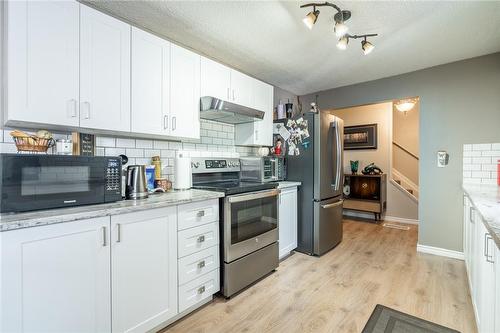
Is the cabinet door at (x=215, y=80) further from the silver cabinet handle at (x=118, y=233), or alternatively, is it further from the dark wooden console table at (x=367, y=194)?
the dark wooden console table at (x=367, y=194)

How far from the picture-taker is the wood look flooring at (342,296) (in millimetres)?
1746

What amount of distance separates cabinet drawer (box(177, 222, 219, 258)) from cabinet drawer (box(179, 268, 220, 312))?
241 millimetres

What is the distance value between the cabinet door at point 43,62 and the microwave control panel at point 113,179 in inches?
13.6

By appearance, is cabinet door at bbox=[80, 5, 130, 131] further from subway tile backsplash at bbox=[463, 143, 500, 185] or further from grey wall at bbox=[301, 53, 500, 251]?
subway tile backsplash at bbox=[463, 143, 500, 185]

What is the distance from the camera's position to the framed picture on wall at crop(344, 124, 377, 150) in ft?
16.5

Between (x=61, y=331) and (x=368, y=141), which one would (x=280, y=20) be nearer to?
(x=61, y=331)

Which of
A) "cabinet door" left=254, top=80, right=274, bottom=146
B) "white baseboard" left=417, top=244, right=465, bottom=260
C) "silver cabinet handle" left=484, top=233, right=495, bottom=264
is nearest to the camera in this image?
"silver cabinet handle" left=484, top=233, right=495, bottom=264

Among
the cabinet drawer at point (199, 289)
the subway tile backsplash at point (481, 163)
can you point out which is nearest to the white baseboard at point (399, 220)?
the subway tile backsplash at point (481, 163)

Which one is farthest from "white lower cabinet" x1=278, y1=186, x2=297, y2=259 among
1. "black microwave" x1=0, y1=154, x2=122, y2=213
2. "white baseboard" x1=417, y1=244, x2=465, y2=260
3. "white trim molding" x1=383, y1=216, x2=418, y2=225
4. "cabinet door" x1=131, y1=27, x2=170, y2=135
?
"white trim molding" x1=383, y1=216, x2=418, y2=225

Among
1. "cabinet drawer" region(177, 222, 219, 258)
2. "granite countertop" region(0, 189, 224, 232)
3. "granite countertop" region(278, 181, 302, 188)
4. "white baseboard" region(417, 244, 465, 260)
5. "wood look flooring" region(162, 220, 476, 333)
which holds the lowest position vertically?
"wood look flooring" region(162, 220, 476, 333)

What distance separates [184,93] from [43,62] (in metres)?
0.98

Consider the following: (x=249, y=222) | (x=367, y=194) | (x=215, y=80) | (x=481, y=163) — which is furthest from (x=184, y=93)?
(x=367, y=194)

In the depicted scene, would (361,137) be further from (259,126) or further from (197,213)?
(197,213)

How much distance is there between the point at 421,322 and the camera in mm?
1728
